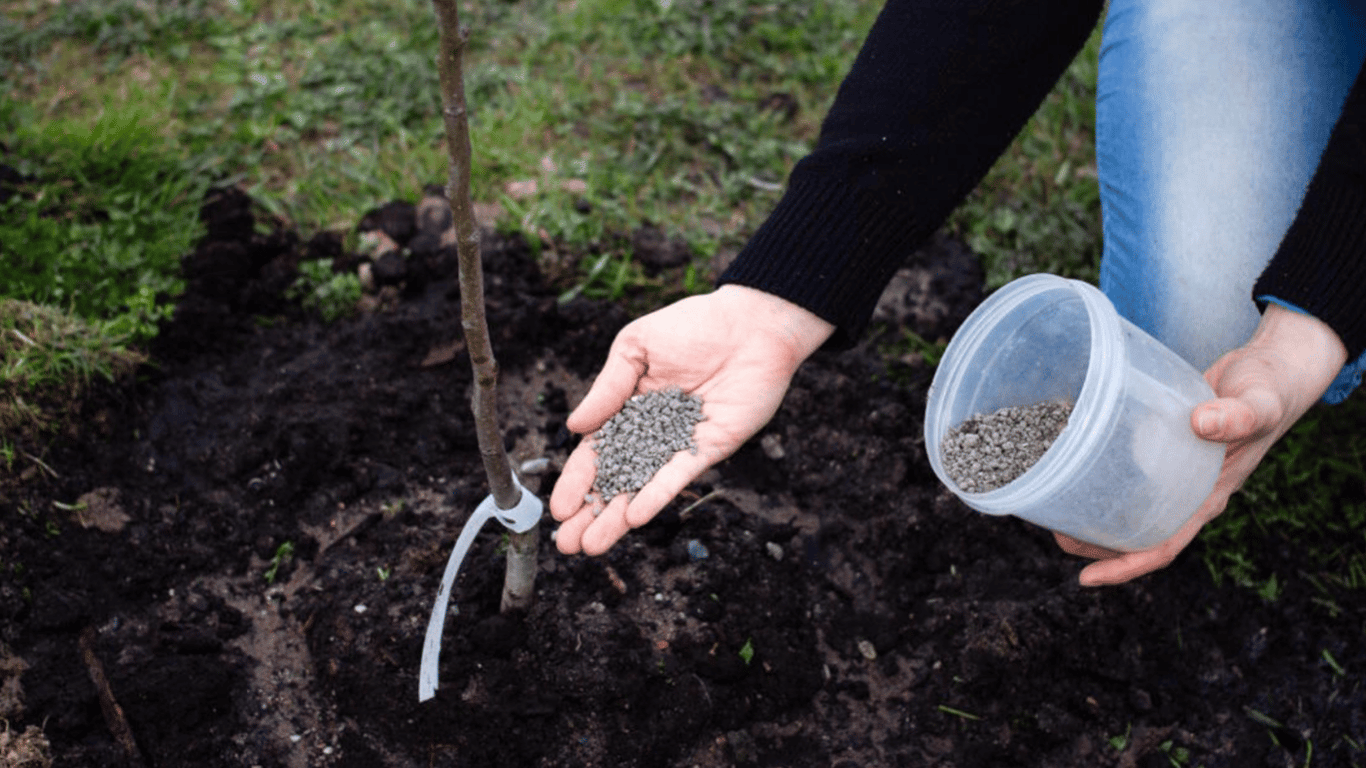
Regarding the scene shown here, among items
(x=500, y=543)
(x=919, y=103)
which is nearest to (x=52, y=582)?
(x=500, y=543)

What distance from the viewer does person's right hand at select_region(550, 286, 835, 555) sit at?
6.48 feet

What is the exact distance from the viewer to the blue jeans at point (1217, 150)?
2.28m

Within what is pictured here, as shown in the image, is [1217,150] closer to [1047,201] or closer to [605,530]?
[1047,201]

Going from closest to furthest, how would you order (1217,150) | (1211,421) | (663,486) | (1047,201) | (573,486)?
(1211,421) < (663,486) < (573,486) < (1217,150) < (1047,201)

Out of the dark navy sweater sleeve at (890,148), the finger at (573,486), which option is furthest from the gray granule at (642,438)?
the dark navy sweater sleeve at (890,148)

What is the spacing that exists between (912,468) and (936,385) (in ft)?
1.92

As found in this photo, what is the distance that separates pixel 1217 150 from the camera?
2.33 m

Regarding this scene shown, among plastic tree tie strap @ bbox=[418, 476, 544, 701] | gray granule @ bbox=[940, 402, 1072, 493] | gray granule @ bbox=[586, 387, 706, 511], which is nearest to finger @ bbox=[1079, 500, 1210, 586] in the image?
gray granule @ bbox=[940, 402, 1072, 493]

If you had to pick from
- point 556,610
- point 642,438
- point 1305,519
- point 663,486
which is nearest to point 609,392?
point 642,438

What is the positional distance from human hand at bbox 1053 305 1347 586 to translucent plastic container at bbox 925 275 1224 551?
50 mm

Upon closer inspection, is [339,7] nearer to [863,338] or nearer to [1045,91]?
[863,338]

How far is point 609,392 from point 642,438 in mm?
107

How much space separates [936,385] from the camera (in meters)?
1.96

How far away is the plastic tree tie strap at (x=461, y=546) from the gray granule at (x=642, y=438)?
0.15 metres
